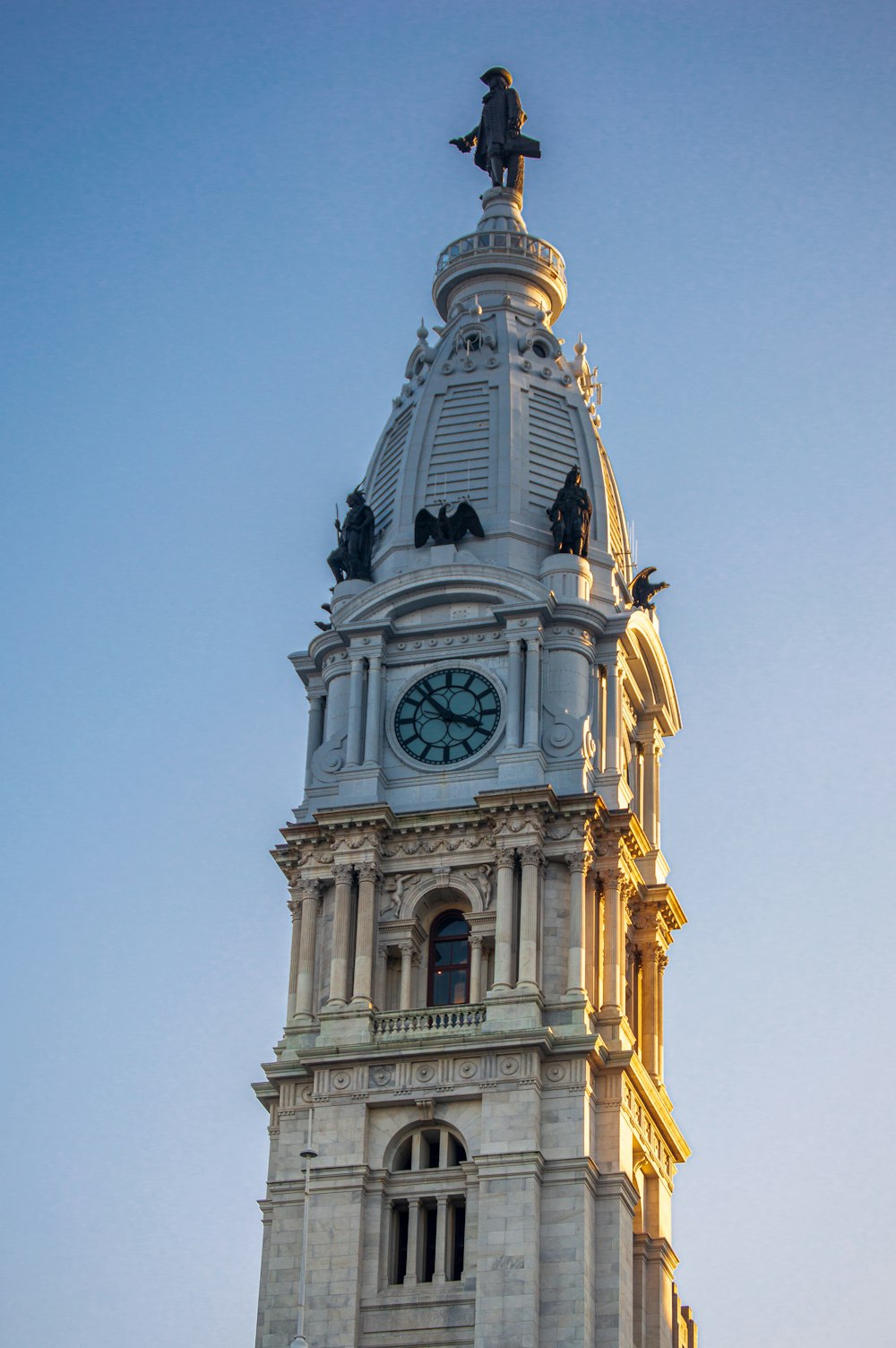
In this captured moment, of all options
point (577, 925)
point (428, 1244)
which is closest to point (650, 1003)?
point (577, 925)

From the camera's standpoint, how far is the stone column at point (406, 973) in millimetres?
79938

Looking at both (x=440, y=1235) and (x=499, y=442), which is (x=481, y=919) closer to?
(x=440, y=1235)

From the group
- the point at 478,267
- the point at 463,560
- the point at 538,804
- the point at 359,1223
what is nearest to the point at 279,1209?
the point at 359,1223

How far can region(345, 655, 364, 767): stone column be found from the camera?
83.9 metres

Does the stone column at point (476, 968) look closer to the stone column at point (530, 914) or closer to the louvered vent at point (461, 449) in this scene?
the stone column at point (530, 914)

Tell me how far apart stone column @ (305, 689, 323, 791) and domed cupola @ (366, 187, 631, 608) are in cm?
456

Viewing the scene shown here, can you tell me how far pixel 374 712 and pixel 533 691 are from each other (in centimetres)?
471

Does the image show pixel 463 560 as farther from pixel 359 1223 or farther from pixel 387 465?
pixel 359 1223

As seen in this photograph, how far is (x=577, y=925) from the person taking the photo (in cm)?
7962

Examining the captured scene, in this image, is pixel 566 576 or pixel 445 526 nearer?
pixel 566 576

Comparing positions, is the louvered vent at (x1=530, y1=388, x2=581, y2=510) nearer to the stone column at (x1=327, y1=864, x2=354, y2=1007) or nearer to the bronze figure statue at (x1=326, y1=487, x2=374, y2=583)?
the bronze figure statue at (x1=326, y1=487, x2=374, y2=583)

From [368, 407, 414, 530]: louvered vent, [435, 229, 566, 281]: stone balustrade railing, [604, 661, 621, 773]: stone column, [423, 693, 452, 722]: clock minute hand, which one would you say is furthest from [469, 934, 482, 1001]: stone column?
[435, 229, 566, 281]: stone balustrade railing

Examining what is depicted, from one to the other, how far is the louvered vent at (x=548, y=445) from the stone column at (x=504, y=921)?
13794 mm

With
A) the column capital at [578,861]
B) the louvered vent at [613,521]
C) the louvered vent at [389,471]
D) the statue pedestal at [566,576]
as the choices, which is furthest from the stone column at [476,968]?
the louvered vent at [613,521]
